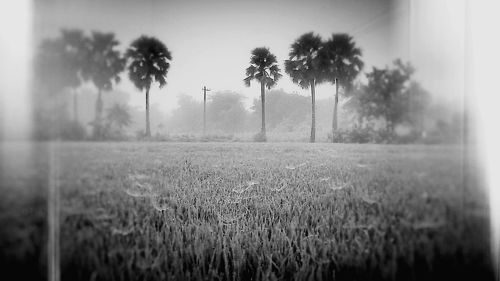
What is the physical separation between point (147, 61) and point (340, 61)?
113 cm

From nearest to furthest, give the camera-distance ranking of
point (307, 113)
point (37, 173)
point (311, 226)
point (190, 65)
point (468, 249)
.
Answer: point (37, 173)
point (468, 249)
point (190, 65)
point (307, 113)
point (311, 226)

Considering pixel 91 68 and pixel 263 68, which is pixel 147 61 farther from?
pixel 263 68

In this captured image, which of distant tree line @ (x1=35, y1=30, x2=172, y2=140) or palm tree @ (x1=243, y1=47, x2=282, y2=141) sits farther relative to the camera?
palm tree @ (x1=243, y1=47, x2=282, y2=141)

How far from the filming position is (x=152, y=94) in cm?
162

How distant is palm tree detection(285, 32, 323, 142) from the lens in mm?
1744

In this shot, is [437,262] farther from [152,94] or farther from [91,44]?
[91,44]

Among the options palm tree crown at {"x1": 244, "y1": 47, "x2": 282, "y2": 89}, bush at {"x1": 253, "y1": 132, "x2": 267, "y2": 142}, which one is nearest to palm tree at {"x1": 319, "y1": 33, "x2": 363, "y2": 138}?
palm tree crown at {"x1": 244, "y1": 47, "x2": 282, "y2": 89}

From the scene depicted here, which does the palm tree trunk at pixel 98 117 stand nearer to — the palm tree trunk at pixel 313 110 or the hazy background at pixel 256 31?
the hazy background at pixel 256 31

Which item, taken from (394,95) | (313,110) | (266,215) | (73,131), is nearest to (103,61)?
(73,131)

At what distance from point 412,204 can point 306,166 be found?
117 cm

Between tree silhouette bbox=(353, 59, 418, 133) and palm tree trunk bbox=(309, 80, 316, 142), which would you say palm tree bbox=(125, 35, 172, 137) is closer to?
palm tree trunk bbox=(309, 80, 316, 142)

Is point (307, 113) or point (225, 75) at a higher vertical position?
point (225, 75)

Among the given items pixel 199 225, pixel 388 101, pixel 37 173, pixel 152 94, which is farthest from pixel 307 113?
pixel 37 173

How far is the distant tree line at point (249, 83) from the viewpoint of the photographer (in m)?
1.25
